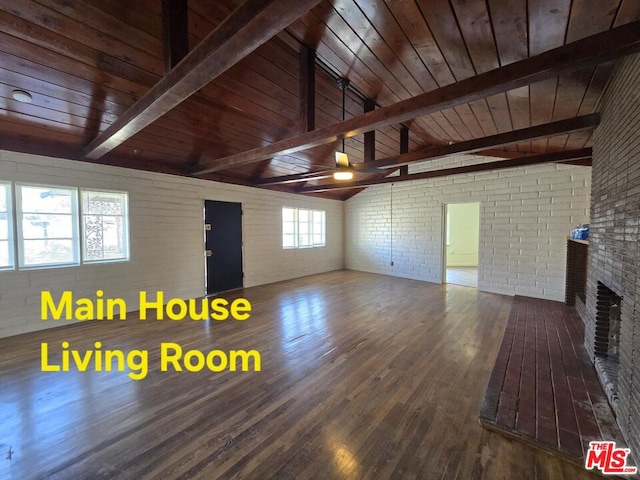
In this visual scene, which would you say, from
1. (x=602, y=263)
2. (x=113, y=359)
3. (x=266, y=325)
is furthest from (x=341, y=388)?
(x=602, y=263)

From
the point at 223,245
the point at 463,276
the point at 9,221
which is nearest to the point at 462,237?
the point at 463,276

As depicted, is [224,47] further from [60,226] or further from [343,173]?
[60,226]

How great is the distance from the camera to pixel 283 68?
300 centimetres

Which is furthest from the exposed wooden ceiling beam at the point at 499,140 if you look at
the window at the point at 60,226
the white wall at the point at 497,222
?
the window at the point at 60,226

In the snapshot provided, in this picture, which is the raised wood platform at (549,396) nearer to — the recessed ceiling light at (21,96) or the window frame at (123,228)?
the recessed ceiling light at (21,96)

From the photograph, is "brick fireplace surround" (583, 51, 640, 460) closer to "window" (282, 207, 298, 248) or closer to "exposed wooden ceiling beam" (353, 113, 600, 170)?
"exposed wooden ceiling beam" (353, 113, 600, 170)

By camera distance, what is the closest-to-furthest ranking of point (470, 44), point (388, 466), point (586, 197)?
point (388, 466), point (470, 44), point (586, 197)

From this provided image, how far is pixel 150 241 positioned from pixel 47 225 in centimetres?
124

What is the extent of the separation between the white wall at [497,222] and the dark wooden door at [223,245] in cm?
387

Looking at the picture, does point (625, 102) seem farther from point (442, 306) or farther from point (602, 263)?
point (442, 306)

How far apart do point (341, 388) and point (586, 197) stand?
530cm

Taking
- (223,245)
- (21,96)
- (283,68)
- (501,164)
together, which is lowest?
(223,245)

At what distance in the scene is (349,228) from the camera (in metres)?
8.62

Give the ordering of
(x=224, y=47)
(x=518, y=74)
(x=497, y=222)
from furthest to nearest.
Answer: (x=497, y=222) → (x=518, y=74) → (x=224, y=47)
